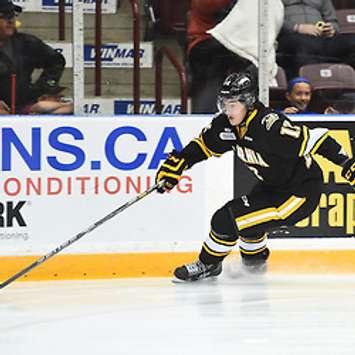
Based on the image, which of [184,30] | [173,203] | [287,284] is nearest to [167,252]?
[173,203]

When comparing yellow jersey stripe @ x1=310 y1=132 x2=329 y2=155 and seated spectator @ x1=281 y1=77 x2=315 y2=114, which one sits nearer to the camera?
yellow jersey stripe @ x1=310 y1=132 x2=329 y2=155

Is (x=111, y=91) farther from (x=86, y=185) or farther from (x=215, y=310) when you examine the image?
(x=215, y=310)

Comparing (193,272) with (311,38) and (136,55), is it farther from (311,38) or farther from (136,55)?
(311,38)

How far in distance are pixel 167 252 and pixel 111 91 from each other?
0.82 m

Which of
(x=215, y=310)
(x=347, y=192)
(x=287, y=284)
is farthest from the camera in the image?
(x=347, y=192)

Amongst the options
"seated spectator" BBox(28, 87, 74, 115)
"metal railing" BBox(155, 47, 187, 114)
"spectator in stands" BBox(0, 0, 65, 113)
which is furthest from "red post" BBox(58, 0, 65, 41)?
"metal railing" BBox(155, 47, 187, 114)

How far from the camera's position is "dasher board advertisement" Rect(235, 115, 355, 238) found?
577 centimetres

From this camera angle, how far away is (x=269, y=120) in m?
5.22

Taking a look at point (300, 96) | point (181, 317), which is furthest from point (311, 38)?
point (181, 317)

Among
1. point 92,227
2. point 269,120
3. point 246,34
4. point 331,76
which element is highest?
point 246,34

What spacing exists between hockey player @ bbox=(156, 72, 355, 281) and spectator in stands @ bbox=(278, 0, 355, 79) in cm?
58

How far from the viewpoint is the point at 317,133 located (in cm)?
566

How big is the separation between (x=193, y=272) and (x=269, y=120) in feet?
2.62

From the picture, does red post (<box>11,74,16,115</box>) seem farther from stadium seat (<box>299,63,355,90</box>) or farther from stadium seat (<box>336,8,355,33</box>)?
stadium seat (<box>336,8,355,33</box>)
